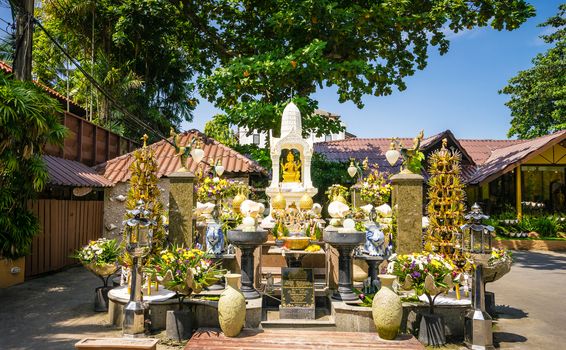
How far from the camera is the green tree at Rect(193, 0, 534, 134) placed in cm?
1522

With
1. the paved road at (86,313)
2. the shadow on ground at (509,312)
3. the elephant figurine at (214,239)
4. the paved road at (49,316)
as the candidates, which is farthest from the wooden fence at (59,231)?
the shadow on ground at (509,312)

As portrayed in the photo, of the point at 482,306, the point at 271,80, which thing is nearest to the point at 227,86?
the point at 271,80

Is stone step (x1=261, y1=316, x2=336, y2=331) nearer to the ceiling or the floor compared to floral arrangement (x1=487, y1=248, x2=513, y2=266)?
nearer to the floor

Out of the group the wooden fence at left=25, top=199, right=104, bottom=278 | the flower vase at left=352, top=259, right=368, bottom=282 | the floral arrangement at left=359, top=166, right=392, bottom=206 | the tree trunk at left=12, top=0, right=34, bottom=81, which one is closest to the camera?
the flower vase at left=352, top=259, right=368, bottom=282

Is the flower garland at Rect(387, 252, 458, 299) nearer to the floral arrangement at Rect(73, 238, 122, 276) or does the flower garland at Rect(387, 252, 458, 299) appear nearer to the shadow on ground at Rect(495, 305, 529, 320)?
the shadow on ground at Rect(495, 305, 529, 320)

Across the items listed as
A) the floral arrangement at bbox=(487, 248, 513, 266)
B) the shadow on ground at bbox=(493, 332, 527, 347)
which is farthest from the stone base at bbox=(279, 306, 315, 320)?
the floral arrangement at bbox=(487, 248, 513, 266)

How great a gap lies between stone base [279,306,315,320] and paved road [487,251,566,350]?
10.4ft

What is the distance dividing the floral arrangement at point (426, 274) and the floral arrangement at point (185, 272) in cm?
321

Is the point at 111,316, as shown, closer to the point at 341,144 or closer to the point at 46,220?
the point at 46,220

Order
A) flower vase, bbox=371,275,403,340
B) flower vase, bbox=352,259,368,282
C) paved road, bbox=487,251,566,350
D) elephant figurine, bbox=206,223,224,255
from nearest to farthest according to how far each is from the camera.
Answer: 1. flower vase, bbox=371,275,403,340
2. paved road, bbox=487,251,566,350
3. elephant figurine, bbox=206,223,224,255
4. flower vase, bbox=352,259,368,282

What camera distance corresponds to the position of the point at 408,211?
28.2 feet

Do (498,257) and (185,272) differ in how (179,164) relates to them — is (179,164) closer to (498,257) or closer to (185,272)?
(185,272)

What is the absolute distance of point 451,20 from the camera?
1614cm

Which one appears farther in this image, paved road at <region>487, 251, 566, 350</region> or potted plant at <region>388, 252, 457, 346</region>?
paved road at <region>487, 251, 566, 350</region>
